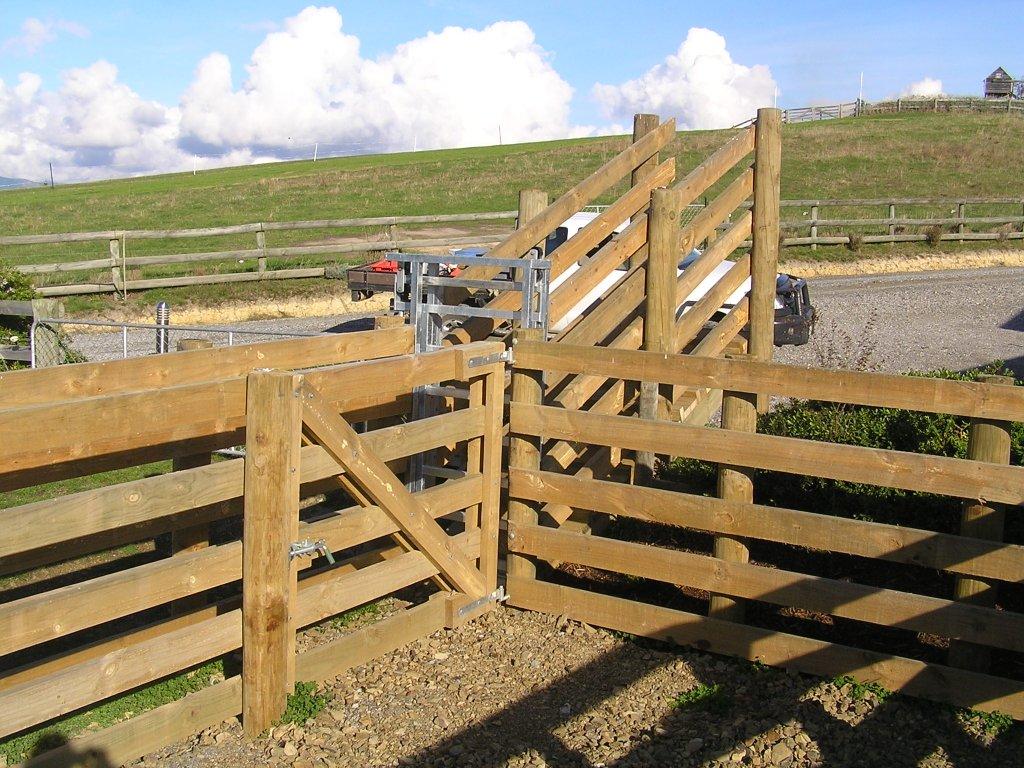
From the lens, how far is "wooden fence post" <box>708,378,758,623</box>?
5.29m

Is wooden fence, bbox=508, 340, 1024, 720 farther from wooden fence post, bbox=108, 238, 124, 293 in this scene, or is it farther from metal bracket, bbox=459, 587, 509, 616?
wooden fence post, bbox=108, 238, 124, 293

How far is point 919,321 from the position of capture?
1870cm

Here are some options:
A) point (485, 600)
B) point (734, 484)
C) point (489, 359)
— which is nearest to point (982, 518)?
point (734, 484)

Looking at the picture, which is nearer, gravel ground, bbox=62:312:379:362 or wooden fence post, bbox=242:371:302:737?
wooden fence post, bbox=242:371:302:737

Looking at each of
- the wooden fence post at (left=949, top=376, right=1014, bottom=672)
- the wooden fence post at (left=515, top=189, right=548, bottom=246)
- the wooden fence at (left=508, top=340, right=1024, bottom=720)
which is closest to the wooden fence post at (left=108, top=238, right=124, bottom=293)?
the wooden fence post at (left=515, top=189, right=548, bottom=246)

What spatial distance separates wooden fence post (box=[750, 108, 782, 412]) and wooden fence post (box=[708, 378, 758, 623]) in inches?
101

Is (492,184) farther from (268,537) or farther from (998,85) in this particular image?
(998,85)

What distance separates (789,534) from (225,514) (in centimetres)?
281

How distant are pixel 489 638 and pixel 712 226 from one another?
3613mm

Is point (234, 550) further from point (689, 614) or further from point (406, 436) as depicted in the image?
point (689, 614)

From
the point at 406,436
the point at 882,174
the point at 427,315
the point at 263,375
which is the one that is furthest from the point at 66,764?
the point at 882,174

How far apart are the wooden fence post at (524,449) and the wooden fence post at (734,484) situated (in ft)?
3.77

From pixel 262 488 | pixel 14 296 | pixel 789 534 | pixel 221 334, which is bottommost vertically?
pixel 221 334

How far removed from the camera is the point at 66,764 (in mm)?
3803
